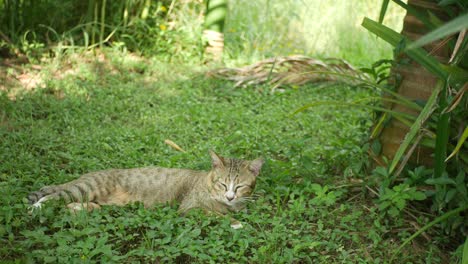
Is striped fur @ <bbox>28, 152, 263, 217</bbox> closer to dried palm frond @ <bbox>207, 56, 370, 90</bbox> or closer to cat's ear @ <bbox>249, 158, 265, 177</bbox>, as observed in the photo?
cat's ear @ <bbox>249, 158, 265, 177</bbox>

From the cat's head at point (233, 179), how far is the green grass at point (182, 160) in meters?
0.13

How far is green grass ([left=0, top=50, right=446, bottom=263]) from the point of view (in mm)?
3693

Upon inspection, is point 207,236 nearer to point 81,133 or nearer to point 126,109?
point 81,133

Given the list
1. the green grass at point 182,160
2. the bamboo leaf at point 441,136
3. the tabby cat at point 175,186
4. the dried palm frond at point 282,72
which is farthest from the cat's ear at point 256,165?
the dried palm frond at point 282,72

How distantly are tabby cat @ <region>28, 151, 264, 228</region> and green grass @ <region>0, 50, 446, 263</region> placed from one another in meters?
0.19

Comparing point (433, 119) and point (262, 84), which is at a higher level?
point (433, 119)

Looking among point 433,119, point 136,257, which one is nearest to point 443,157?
point 433,119

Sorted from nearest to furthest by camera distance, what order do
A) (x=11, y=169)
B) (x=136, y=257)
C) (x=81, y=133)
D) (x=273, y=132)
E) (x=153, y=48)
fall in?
(x=136, y=257) → (x=11, y=169) → (x=81, y=133) → (x=273, y=132) → (x=153, y=48)

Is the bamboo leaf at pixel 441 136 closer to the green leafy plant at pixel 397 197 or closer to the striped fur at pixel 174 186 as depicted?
the green leafy plant at pixel 397 197

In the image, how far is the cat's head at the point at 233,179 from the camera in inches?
177

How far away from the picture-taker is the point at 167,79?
7.75m

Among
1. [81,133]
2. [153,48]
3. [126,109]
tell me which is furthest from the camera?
[153,48]

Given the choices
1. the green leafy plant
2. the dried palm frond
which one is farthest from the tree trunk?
the dried palm frond

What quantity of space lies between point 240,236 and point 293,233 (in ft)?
1.18
